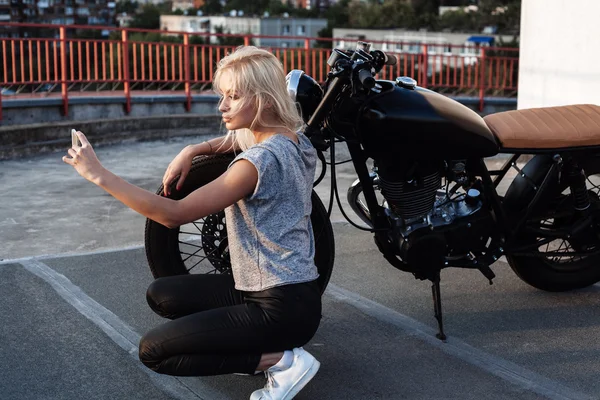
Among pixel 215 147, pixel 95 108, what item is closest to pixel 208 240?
pixel 215 147

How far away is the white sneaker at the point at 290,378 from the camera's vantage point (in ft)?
10.3

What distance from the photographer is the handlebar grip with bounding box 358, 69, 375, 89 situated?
3631 mm

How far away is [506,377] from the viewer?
360 cm

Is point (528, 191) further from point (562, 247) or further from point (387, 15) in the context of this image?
point (387, 15)

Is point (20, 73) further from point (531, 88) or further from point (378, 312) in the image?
point (378, 312)

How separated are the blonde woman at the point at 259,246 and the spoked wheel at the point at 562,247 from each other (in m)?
1.61

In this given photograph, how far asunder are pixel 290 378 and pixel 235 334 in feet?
0.88

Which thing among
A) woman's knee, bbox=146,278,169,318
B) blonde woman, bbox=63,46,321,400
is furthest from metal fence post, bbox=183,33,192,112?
blonde woman, bbox=63,46,321,400

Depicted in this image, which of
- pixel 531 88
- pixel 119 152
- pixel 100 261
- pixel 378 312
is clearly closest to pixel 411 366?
pixel 378 312

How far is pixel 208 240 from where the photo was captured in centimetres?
400

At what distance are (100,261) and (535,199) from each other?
2515 millimetres

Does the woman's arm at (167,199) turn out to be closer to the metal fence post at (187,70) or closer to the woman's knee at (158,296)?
the woman's knee at (158,296)

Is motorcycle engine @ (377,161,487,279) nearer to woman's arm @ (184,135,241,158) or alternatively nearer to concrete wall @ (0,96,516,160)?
woman's arm @ (184,135,241,158)

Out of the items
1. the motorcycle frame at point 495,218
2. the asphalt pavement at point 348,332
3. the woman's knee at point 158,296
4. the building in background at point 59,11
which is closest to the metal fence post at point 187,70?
the asphalt pavement at point 348,332
